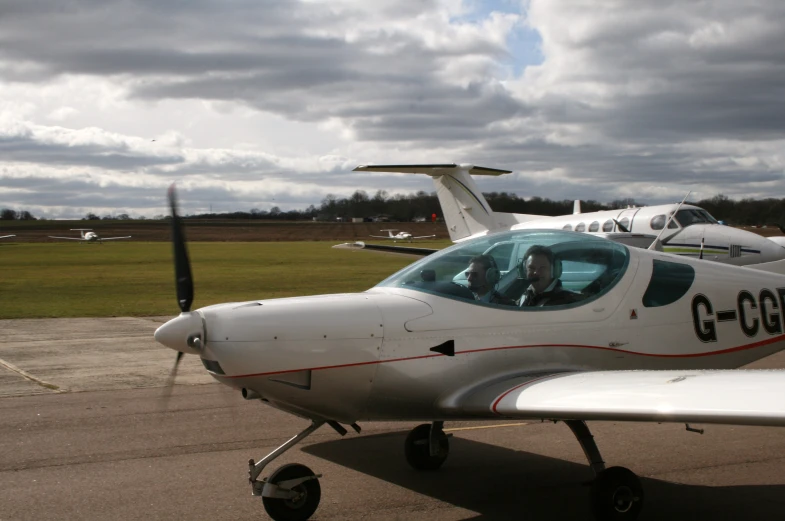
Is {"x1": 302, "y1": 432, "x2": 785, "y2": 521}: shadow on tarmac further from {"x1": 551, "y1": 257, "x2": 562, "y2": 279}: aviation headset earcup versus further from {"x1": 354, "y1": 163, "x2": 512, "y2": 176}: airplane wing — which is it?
{"x1": 354, "y1": 163, "x2": 512, "y2": 176}: airplane wing

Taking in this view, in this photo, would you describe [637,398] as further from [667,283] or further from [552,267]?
[667,283]

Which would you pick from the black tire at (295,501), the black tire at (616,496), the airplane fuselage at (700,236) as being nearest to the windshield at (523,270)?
the black tire at (616,496)

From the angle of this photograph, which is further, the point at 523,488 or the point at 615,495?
the point at 523,488

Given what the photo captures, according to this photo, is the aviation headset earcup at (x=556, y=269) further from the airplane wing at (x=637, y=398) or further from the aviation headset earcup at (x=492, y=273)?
the airplane wing at (x=637, y=398)

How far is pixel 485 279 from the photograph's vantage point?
19.4ft

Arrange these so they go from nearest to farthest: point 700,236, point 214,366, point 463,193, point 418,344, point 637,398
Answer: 1. point 637,398
2. point 214,366
3. point 418,344
4. point 700,236
5. point 463,193

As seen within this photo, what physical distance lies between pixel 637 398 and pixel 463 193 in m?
24.5

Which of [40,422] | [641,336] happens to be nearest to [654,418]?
[641,336]

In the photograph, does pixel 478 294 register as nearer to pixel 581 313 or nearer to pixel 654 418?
pixel 581 313

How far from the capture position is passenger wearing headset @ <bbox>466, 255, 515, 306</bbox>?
573 centimetres

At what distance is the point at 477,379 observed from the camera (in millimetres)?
5508

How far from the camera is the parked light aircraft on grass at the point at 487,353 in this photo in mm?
4867

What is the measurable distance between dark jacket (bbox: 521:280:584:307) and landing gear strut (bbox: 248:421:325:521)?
2.02 m

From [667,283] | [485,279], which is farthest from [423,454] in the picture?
[667,283]
